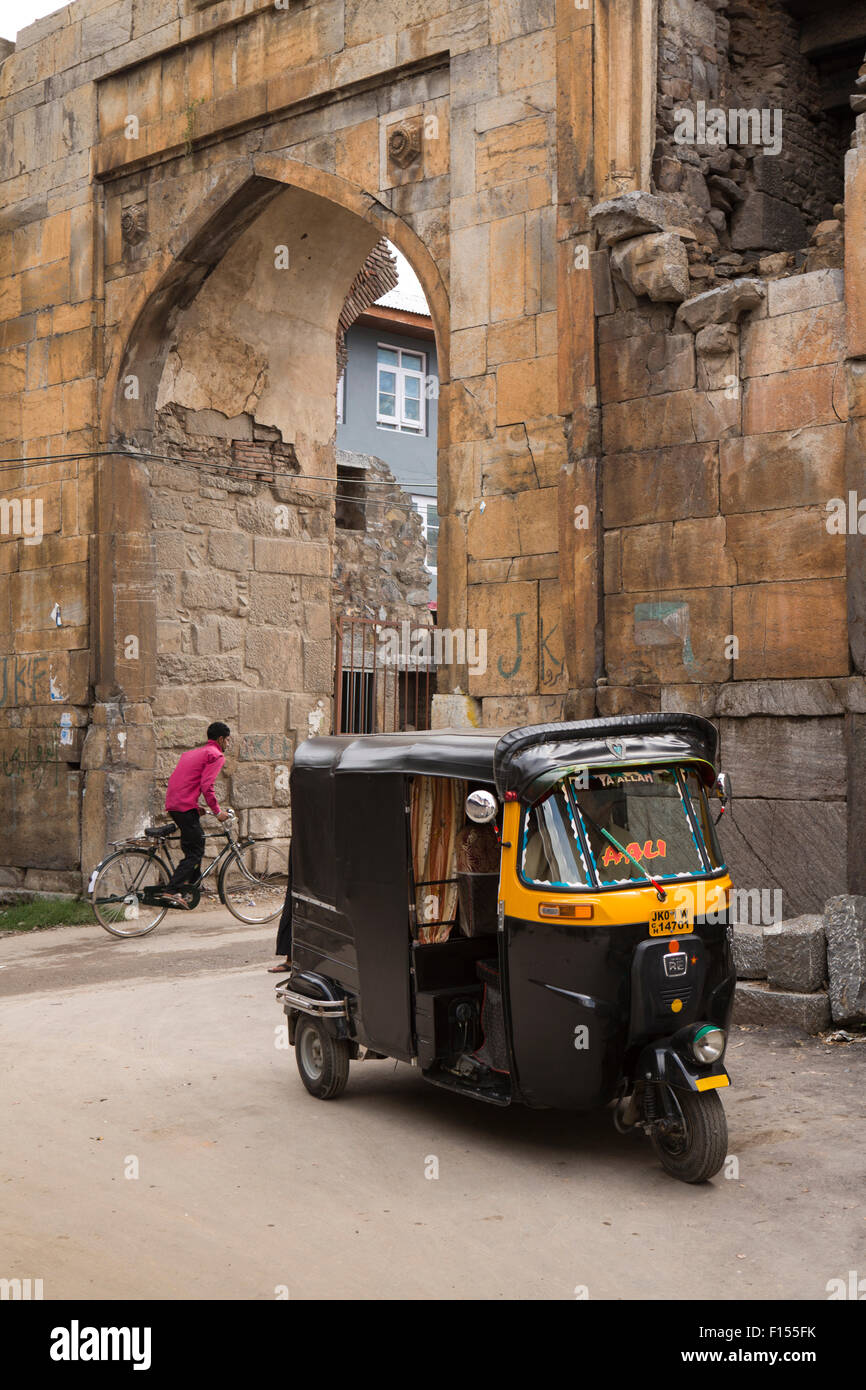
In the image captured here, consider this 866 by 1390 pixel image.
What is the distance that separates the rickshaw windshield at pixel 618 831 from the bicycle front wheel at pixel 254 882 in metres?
6.08

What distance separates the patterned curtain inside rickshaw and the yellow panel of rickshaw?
56 centimetres

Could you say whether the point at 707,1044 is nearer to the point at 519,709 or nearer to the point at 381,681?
the point at 519,709

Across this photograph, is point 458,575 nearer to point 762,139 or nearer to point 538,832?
point 762,139

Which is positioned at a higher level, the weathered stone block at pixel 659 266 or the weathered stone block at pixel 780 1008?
the weathered stone block at pixel 659 266

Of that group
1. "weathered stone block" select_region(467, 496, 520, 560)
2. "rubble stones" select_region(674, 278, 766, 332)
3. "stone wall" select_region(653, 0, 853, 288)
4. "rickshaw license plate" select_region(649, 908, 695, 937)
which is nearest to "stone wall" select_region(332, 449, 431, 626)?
"weathered stone block" select_region(467, 496, 520, 560)

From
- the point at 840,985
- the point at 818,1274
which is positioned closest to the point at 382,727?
the point at 840,985

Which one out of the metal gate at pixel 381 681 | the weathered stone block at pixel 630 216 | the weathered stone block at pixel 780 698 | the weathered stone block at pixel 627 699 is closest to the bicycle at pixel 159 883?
the metal gate at pixel 381 681

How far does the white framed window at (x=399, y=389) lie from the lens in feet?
89.1

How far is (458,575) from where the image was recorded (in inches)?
378

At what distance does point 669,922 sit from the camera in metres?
5.09

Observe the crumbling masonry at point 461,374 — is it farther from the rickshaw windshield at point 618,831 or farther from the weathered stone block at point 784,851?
the rickshaw windshield at point 618,831

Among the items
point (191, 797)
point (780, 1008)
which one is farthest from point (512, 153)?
point (780, 1008)

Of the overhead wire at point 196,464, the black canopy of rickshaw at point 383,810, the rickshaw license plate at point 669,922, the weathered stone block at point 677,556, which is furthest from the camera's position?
the overhead wire at point 196,464

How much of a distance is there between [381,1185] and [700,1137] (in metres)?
1.12
